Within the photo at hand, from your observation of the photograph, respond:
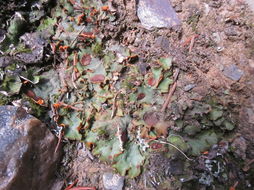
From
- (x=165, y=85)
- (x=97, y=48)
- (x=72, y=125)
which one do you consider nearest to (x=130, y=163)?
(x=72, y=125)

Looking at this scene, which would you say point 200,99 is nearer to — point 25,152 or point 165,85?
point 165,85

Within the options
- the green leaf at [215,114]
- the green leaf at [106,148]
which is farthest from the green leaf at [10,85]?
the green leaf at [215,114]

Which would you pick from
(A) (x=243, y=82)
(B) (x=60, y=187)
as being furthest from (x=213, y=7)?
(B) (x=60, y=187)

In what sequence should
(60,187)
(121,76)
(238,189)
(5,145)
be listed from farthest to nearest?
(121,76)
(60,187)
(238,189)
(5,145)

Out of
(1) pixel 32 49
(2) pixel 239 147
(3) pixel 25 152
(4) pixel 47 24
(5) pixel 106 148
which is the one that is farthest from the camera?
(4) pixel 47 24

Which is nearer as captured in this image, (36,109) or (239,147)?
(239,147)

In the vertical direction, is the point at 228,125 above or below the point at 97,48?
below

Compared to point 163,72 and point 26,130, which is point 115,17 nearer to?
point 163,72

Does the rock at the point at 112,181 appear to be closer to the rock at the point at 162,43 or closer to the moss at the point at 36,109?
the moss at the point at 36,109
